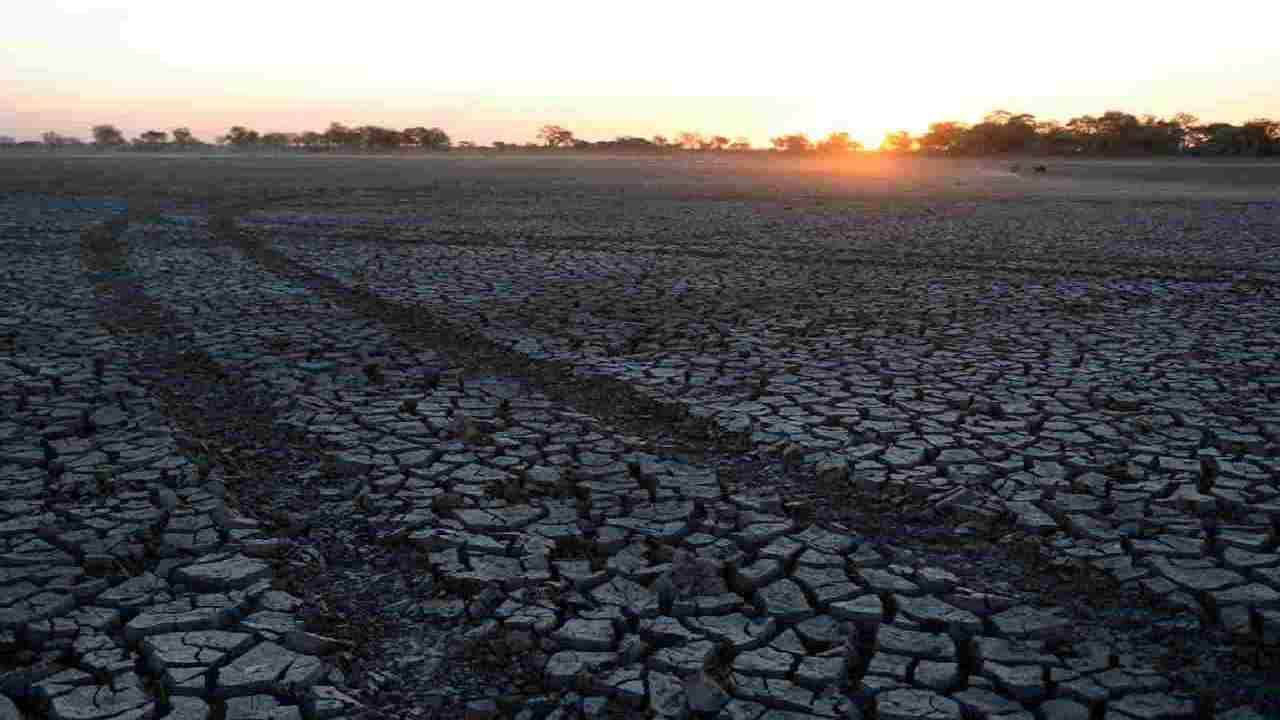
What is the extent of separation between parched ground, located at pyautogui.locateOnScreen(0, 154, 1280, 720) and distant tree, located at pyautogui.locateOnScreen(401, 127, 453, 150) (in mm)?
93441

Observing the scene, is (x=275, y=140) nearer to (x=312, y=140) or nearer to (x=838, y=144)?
(x=312, y=140)

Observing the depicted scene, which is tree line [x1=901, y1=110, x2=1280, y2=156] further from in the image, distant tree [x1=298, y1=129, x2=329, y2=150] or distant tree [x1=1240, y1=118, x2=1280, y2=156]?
distant tree [x1=298, y1=129, x2=329, y2=150]

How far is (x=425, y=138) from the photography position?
330 ft

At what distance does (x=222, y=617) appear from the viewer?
315 cm

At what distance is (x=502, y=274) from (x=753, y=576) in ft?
24.3

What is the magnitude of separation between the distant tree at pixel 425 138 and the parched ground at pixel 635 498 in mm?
93441

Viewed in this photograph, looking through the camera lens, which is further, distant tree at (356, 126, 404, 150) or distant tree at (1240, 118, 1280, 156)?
distant tree at (356, 126, 404, 150)

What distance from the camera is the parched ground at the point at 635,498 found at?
9.32ft

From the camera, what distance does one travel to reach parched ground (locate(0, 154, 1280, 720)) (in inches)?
112

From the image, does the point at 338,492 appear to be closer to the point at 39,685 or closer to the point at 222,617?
the point at 222,617

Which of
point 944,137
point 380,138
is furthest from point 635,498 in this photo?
point 380,138

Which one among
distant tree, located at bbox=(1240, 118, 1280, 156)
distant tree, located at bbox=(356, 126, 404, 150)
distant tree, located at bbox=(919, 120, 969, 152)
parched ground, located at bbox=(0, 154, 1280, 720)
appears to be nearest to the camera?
parched ground, located at bbox=(0, 154, 1280, 720)

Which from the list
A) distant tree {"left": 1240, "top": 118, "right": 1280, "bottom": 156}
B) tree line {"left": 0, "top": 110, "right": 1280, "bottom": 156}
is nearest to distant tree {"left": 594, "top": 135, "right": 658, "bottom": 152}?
tree line {"left": 0, "top": 110, "right": 1280, "bottom": 156}

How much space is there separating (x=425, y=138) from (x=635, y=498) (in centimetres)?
10137
